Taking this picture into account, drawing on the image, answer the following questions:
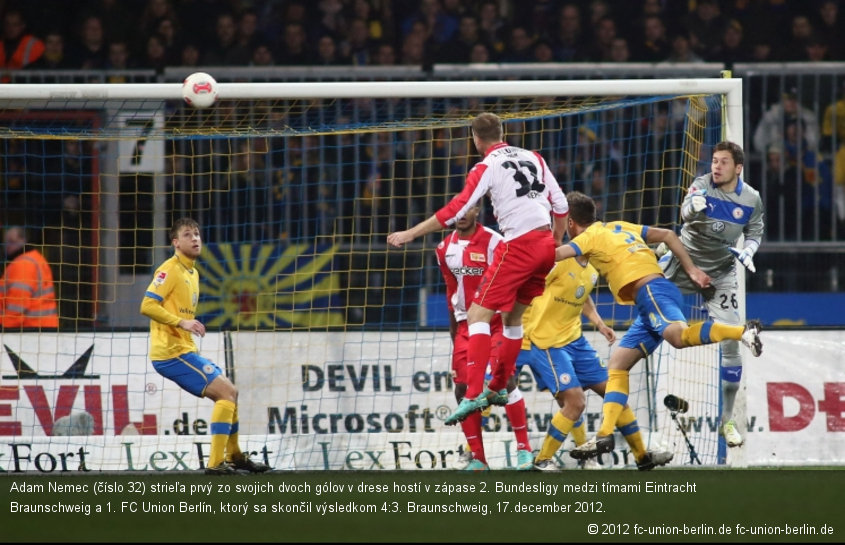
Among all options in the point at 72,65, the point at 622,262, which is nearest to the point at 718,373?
the point at 622,262

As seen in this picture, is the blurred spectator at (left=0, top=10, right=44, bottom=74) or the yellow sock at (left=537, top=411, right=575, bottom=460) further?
the blurred spectator at (left=0, top=10, right=44, bottom=74)

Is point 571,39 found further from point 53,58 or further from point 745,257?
point 745,257

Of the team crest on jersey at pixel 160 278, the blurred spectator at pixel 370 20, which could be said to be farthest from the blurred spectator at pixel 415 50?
the team crest on jersey at pixel 160 278

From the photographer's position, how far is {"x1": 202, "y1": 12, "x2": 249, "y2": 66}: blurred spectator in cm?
1405

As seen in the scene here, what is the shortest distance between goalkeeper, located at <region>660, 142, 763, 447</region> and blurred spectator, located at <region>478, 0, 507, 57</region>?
5.32 m

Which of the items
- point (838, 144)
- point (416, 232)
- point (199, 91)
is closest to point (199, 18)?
point (199, 91)

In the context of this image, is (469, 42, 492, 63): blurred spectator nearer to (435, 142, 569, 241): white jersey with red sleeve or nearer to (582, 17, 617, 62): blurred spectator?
(582, 17, 617, 62): blurred spectator

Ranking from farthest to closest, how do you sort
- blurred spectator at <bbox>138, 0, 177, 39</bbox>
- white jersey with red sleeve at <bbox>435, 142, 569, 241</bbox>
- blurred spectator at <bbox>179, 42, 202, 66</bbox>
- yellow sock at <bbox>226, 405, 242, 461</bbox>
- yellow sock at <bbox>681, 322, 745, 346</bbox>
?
blurred spectator at <bbox>138, 0, 177, 39</bbox> → blurred spectator at <bbox>179, 42, 202, 66</bbox> → yellow sock at <bbox>226, 405, 242, 461</bbox> → yellow sock at <bbox>681, 322, 745, 346</bbox> → white jersey with red sleeve at <bbox>435, 142, 569, 241</bbox>

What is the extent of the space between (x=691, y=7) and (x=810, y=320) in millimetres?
4434

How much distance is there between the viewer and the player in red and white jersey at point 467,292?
9.12 meters

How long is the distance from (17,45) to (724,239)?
8.62m

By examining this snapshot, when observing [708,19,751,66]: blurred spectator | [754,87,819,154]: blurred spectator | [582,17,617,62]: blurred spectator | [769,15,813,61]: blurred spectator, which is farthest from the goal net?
[769,15,813,61]: blurred spectator

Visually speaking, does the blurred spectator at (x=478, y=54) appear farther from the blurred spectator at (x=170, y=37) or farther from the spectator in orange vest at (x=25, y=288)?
the spectator in orange vest at (x=25, y=288)

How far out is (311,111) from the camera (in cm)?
1300
